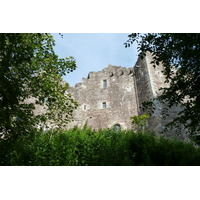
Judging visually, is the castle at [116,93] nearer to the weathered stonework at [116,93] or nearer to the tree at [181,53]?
the weathered stonework at [116,93]

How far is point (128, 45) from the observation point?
5.88 metres

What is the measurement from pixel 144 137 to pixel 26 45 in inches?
270

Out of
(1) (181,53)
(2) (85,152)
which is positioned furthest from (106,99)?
(1) (181,53)

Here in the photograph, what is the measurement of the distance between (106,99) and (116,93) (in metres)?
1.49

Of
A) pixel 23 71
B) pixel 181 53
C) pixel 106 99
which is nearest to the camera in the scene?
pixel 181 53

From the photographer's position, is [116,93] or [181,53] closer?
[181,53]

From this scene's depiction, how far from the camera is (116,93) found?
2236 centimetres

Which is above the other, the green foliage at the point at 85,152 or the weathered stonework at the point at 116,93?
the weathered stonework at the point at 116,93

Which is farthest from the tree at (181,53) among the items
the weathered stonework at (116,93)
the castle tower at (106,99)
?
the castle tower at (106,99)

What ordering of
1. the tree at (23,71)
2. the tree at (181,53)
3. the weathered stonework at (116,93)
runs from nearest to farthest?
the tree at (181,53) → the tree at (23,71) → the weathered stonework at (116,93)

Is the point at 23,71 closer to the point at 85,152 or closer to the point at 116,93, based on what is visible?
the point at 85,152

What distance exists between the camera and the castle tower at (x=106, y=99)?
813 inches
